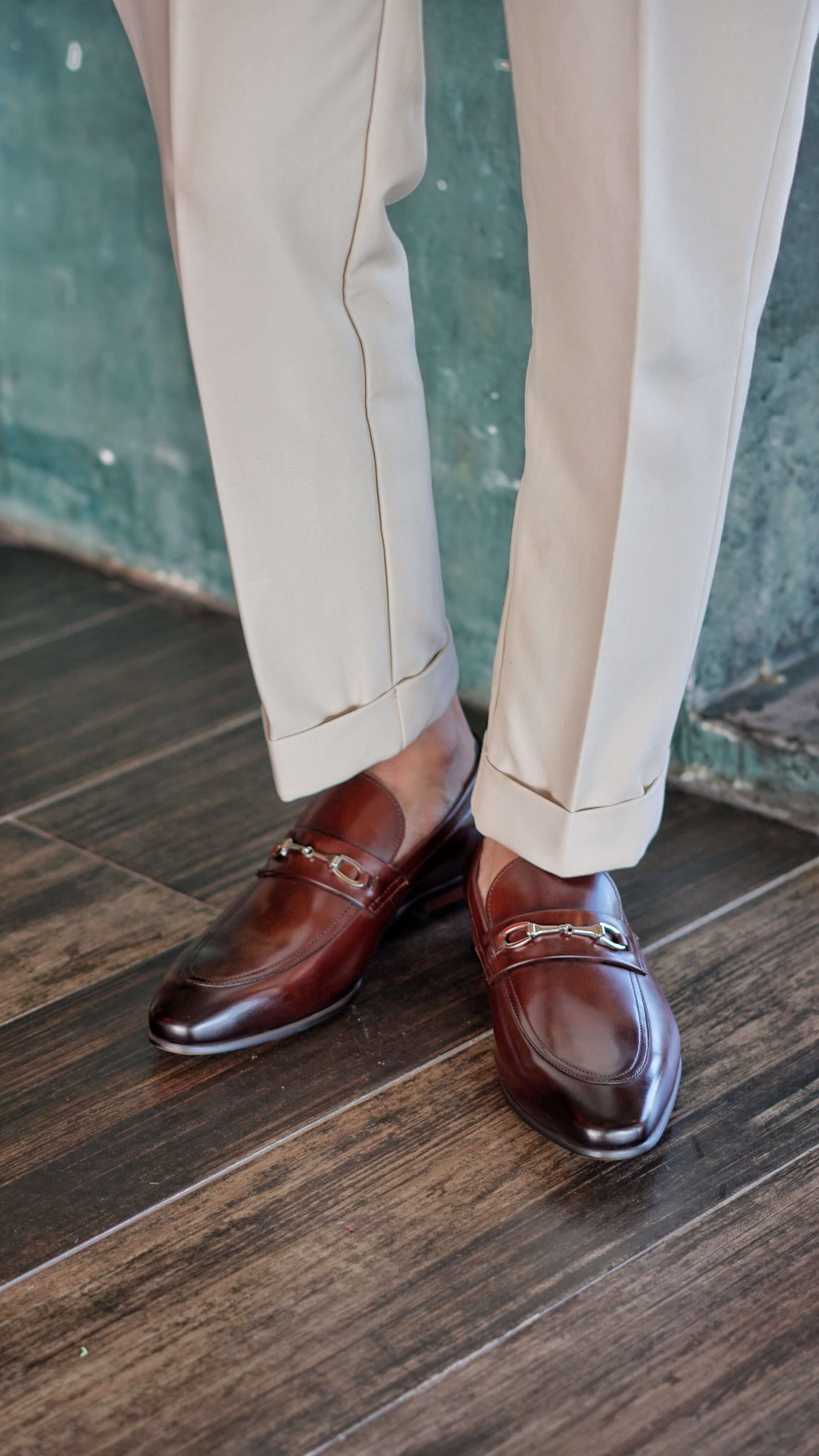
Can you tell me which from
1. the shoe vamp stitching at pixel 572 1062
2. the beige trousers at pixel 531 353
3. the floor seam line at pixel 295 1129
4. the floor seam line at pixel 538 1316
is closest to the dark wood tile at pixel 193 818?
the floor seam line at pixel 295 1129

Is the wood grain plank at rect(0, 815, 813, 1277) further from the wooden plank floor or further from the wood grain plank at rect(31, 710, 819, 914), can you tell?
the wood grain plank at rect(31, 710, 819, 914)

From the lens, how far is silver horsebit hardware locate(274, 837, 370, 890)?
3.22 feet

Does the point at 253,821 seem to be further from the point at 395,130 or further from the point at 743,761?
the point at 395,130

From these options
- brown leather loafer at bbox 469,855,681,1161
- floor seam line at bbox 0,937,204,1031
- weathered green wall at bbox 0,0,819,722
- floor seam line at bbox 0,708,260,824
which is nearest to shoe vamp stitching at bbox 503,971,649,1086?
brown leather loafer at bbox 469,855,681,1161

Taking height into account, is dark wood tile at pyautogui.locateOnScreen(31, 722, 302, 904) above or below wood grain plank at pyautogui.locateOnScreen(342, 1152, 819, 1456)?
below

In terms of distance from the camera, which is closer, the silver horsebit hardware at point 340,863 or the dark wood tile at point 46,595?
the silver horsebit hardware at point 340,863

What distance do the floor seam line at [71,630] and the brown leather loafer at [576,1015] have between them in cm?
85

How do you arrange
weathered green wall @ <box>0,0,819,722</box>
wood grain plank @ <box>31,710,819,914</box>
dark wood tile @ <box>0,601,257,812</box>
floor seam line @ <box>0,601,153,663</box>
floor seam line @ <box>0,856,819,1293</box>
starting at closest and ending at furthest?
floor seam line @ <box>0,856,819,1293</box> → wood grain plank @ <box>31,710,819,914</box> → weathered green wall @ <box>0,0,819,722</box> → dark wood tile @ <box>0,601,257,812</box> → floor seam line @ <box>0,601,153,663</box>

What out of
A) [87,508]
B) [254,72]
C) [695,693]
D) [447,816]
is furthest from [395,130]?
[87,508]

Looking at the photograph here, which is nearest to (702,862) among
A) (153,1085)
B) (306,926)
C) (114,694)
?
(306,926)

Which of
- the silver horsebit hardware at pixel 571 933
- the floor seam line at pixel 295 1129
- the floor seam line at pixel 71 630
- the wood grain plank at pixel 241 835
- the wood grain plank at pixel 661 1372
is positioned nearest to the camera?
the wood grain plank at pixel 661 1372

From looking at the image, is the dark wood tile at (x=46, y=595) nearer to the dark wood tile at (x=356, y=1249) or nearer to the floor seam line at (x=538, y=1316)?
the dark wood tile at (x=356, y=1249)

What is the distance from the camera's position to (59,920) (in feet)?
3.67

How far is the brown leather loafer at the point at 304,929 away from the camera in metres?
0.94
